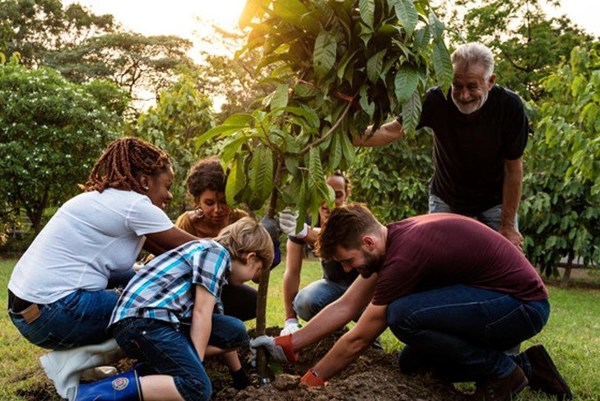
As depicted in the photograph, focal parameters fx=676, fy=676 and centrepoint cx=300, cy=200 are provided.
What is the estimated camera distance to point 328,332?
3.56m

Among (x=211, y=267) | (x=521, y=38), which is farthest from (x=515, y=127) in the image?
(x=521, y=38)

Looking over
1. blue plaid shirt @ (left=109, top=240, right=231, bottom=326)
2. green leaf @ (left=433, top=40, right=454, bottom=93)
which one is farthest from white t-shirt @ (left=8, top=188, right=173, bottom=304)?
green leaf @ (left=433, top=40, right=454, bottom=93)

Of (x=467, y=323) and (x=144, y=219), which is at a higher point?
(x=144, y=219)

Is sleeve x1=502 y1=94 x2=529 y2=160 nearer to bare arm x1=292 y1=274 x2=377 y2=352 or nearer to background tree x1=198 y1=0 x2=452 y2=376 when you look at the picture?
background tree x1=198 y1=0 x2=452 y2=376

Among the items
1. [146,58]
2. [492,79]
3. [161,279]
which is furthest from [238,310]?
[146,58]

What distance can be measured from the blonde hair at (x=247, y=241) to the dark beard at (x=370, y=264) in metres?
0.46

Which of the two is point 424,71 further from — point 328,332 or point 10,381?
point 10,381

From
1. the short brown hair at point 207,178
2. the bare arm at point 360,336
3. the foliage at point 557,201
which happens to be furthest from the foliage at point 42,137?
the bare arm at point 360,336

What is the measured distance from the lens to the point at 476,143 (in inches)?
159

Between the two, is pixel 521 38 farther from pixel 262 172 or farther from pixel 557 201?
pixel 262 172

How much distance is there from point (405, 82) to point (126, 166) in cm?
141

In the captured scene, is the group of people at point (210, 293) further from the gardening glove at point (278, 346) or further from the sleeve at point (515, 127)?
the sleeve at point (515, 127)

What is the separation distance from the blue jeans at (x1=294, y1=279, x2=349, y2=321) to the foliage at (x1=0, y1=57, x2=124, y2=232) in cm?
964

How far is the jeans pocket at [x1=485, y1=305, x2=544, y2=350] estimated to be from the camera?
Result: 3311mm
